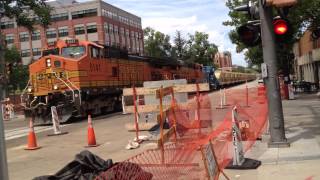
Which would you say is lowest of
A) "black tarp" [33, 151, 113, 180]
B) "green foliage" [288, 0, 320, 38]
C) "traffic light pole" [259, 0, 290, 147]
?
"black tarp" [33, 151, 113, 180]

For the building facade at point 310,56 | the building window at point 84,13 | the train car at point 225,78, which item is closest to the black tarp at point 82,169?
the building facade at point 310,56

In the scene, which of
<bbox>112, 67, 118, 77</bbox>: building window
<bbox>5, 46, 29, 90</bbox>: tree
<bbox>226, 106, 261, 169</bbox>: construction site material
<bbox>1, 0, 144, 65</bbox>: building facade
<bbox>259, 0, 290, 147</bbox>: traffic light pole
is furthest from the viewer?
<bbox>1, 0, 144, 65</bbox>: building facade

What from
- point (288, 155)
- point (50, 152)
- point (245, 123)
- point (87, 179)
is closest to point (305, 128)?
point (245, 123)

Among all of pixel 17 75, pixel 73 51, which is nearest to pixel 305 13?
pixel 73 51

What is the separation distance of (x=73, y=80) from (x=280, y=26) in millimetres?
15564

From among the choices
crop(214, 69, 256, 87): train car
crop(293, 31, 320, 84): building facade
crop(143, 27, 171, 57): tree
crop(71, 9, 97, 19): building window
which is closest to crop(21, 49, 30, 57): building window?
crop(71, 9, 97, 19): building window

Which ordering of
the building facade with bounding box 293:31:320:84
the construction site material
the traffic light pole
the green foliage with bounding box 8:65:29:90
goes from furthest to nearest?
the green foliage with bounding box 8:65:29:90
the building facade with bounding box 293:31:320:84
the traffic light pole
the construction site material

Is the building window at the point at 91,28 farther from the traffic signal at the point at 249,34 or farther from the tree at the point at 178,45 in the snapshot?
the traffic signal at the point at 249,34

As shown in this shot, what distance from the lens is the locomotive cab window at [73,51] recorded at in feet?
88.0

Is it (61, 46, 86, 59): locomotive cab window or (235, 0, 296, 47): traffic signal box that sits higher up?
(61, 46, 86, 59): locomotive cab window

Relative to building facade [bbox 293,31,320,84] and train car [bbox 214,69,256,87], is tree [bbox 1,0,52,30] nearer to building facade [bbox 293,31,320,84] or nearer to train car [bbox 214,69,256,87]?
building facade [bbox 293,31,320,84]

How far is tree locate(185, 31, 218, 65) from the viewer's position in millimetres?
115312

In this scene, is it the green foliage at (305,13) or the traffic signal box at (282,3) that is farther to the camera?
the green foliage at (305,13)

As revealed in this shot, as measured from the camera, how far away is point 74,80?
25797mm
